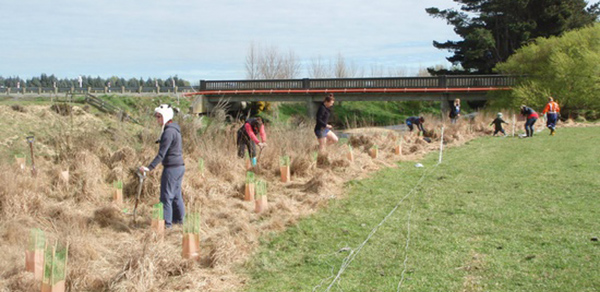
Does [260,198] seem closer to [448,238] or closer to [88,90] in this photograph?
[448,238]

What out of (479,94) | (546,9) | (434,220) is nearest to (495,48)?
(546,9)

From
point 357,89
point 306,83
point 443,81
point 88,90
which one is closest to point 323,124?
point 443,81

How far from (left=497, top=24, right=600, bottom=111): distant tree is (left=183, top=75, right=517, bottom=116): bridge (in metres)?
2.05

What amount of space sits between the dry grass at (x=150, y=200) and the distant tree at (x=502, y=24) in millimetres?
28658

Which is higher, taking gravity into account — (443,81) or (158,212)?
(443,81)

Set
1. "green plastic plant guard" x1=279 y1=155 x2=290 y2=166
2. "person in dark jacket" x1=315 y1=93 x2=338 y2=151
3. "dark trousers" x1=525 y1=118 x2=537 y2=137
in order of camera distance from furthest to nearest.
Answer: "dark trousers" x1=525 y1=118 x2=537 y2=137 → "person in dark jacket" x1=315 y1=93 x2=338 y2=151 → "green plastic plant guard" x1=279 y1=155 x2=290 y2=166

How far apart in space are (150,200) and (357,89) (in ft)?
102

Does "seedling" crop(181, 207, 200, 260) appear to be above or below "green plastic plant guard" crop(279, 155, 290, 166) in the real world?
below

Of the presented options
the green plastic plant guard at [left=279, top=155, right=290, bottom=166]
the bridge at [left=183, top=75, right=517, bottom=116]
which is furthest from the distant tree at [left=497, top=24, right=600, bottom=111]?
the green plastic plant guard at [left=279, top=155, right=290, bottom=166]

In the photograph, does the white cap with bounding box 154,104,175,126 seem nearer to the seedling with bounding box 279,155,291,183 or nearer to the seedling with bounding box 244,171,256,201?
the seedling with bounding box 244,171,256,201

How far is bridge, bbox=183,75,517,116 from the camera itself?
35.8m

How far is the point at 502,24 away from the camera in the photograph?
44219mm

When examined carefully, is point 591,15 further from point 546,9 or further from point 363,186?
point 363,186

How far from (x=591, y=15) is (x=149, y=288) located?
45.7 metres
